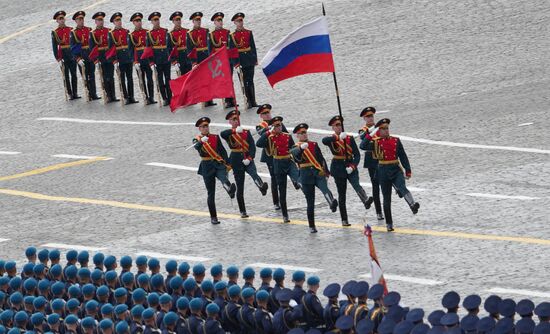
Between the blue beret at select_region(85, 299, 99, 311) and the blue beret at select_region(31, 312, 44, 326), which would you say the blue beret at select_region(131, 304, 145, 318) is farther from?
the blue beret at select_region(31, 312, 44, 326)

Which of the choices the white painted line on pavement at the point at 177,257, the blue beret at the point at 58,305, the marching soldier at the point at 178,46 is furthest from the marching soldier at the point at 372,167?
the marching soldier at the point at 178,46

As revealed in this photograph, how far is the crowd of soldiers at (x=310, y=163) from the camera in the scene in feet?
94.9

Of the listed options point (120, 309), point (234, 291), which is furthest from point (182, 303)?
point (120, 309)

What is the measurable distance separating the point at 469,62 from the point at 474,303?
21533 mm

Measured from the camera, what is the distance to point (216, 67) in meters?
30.6

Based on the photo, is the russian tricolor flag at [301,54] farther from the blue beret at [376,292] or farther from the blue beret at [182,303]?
the blue beret at [376,292]

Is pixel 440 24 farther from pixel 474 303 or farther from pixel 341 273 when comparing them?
pixel 474 303

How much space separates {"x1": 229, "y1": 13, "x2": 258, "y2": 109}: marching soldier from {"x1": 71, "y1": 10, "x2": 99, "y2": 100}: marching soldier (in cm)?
461

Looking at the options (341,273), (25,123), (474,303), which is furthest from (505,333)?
(25,123)

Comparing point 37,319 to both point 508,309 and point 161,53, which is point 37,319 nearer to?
point 508,309

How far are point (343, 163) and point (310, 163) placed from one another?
61 cm

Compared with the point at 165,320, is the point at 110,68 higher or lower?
higher

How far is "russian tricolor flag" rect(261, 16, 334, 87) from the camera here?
94.7ft

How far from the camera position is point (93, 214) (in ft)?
104
